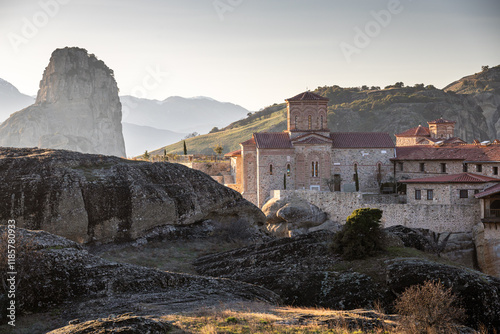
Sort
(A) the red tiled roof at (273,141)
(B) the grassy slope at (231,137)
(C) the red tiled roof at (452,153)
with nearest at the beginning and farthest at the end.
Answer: (C) the red tiled roof at (452,153) → (A) the red tiled roof at (273,141) → (B) the grassy slope at (231,137)

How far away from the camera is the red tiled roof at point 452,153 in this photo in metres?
52.7

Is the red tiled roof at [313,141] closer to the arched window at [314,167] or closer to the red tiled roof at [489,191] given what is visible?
the arched window at [314,167]

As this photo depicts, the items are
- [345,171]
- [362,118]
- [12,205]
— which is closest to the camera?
[12,205]

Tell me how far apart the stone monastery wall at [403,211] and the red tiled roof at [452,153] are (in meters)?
7.81

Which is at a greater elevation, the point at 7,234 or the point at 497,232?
the point at 7,234

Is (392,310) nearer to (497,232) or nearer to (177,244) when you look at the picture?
(177,244)

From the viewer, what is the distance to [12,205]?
79.0ft

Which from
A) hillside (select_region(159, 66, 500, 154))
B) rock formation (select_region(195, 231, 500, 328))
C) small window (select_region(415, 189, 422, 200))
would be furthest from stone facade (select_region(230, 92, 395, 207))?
hillside (select_region(159, 66, 500, 154))

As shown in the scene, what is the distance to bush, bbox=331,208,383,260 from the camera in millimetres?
21391

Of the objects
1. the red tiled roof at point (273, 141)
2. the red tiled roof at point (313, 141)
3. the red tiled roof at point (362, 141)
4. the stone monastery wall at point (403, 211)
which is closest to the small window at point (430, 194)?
the stone monastery wall at point (403, 211)

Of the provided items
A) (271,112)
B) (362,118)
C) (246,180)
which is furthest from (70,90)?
(246,180)

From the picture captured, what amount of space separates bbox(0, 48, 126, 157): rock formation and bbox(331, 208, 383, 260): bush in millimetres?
167990

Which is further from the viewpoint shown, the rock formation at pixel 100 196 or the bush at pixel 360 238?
the rock formation at pixel 100 196

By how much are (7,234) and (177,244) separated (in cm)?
1157
